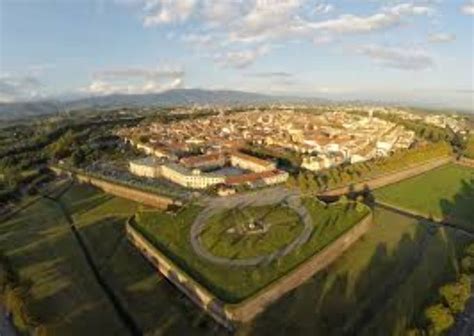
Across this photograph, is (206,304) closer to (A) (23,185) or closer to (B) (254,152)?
(A) (23,185)

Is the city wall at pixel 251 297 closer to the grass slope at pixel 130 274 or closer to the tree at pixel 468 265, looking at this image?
the grass slope at pixel 130 274

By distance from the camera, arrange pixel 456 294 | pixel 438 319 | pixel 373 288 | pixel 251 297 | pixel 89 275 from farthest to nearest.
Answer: pixel 89 275 → pixel 373 288 → pixel 251 297 → pixel 456 294 → pixel 438 319

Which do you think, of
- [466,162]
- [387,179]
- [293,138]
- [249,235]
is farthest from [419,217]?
[293,138]

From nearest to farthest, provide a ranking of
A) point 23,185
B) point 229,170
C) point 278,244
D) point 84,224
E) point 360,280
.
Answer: point 360,280, point 278,244, point 84,224, point 23,185, point 229,170

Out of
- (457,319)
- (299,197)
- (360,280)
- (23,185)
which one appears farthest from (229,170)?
(457,319)

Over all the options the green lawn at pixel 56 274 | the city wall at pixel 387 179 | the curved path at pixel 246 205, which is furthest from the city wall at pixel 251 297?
the city wall at pixel 387 179

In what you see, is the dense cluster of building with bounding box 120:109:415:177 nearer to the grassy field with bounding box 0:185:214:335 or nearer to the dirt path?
the grassy field with bounding box 0:185:214:335

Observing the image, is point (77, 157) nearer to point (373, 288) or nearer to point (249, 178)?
point (249, 178)
